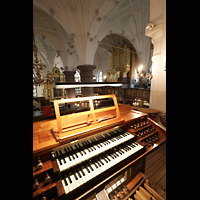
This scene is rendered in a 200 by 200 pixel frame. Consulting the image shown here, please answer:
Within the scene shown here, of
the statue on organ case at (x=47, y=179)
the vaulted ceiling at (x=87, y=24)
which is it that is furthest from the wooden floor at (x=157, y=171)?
the vaulted ceiling at (x=87, y=24)

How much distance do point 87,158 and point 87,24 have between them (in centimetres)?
919

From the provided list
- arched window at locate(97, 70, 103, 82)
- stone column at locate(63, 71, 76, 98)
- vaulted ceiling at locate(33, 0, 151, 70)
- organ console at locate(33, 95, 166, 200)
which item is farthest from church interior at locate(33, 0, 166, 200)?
arched window at locate(97, 70, 103, 82)

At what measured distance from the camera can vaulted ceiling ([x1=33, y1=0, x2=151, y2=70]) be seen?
23.7 ft

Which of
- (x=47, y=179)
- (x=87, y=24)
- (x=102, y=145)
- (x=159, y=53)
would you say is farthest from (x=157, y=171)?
(x=87, y=24)

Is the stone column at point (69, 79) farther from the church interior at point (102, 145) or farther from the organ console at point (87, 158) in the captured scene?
the organ console at point (87, 158)

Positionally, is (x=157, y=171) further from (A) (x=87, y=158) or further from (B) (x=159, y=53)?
(B) (x=159, y=53)

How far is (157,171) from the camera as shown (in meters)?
2.68

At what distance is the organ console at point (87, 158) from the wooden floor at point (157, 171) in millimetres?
326

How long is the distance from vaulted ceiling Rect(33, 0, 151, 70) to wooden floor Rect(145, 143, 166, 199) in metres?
8.23

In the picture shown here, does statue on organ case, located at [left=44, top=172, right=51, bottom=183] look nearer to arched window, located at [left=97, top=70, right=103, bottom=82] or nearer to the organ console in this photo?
the organ console
